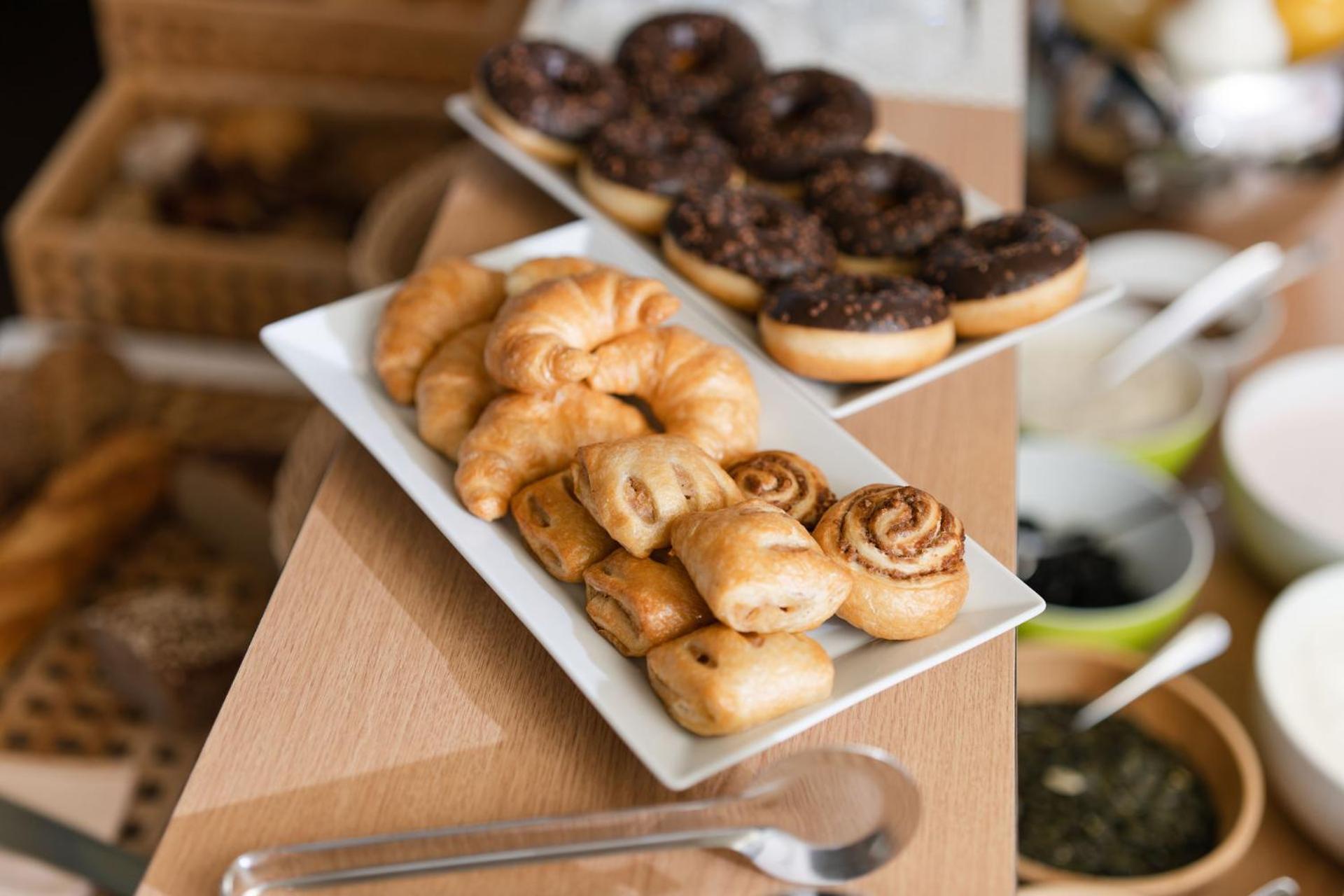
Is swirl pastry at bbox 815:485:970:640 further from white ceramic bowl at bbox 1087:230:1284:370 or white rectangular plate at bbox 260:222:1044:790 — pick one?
white ceramic bowl at bbox 1087:230:1284:370

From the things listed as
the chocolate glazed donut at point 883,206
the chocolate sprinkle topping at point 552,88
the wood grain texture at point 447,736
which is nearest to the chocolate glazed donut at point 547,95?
the chocolate sprinkle topping at point 552,88

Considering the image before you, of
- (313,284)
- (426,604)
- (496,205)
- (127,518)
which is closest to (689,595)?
(426,604)

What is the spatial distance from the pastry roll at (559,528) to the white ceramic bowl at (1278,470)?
878mm

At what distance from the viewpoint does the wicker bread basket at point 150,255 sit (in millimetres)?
2018

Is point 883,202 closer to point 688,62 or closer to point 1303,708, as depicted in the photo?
point 688,62

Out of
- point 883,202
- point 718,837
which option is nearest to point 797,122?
point 883,202

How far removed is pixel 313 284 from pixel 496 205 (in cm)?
89

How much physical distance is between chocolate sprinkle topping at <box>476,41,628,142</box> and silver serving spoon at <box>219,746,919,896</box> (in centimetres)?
75

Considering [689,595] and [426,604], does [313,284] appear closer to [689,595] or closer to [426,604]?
[426,604]

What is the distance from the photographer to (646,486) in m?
0.76

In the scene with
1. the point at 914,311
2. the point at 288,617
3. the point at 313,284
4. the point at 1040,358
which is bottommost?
the point at 313,284

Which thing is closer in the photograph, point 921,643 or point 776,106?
point 921,643

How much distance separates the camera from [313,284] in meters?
2.02

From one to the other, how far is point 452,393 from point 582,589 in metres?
0.20
